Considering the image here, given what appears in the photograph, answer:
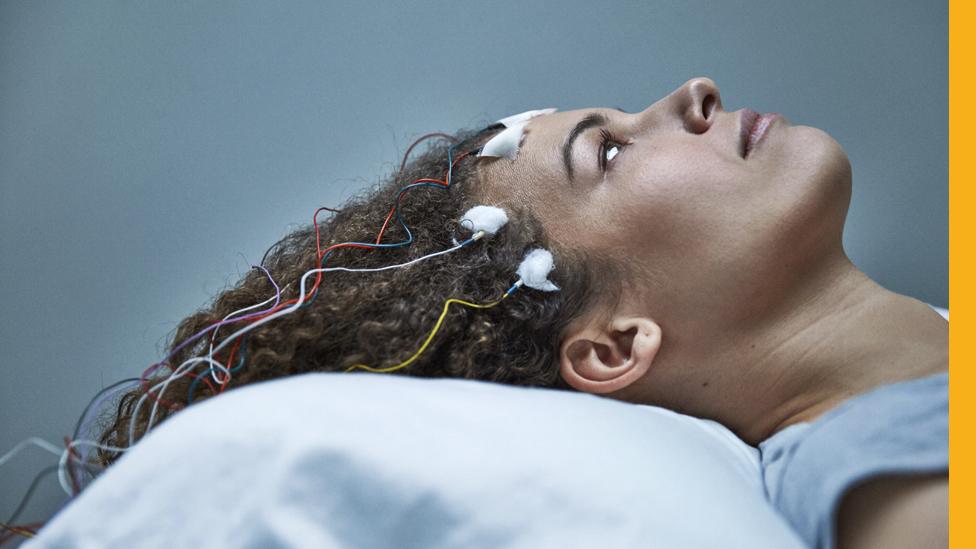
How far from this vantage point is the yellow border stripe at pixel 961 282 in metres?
0.73


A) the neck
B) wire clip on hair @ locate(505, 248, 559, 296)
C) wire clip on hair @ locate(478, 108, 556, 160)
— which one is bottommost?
the neck

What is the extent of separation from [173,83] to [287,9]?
32 centimetres

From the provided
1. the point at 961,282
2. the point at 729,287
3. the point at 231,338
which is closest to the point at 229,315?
the point at 231,338

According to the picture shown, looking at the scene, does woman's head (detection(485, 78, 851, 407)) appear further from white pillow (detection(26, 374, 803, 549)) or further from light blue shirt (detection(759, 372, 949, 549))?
white pillow (detection(26, 374, 803, 549))

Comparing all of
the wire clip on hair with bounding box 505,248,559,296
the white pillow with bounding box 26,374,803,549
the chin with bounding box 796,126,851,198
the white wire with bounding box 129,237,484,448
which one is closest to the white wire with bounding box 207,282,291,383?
the white wire with bounding box 129,237,484,448

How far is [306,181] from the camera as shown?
63.5 inches

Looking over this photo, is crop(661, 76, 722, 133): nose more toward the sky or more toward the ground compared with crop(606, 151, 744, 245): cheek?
more toward the sky

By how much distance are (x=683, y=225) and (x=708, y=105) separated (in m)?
0.29

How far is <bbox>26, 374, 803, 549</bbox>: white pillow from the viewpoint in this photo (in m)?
0.65

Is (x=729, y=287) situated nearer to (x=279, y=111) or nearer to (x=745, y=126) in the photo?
(x=745, y=126)

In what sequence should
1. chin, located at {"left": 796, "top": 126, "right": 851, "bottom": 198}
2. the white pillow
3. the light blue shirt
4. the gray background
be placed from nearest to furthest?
1. the white pillow
2. the light blue shirt
3. chin, located at {"left": 796, "top": 126, "right": 851, "bottom": 198}
4. the gray background

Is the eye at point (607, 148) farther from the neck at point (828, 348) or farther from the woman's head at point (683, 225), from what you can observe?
the neck at point (828, 348)

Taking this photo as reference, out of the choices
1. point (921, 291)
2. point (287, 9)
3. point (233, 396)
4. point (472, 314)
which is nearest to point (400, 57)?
point (287, 9)

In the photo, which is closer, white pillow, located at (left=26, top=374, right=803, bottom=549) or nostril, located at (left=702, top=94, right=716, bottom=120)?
white pillow, located at (left=26, top=374, right=803, bottom=549)
